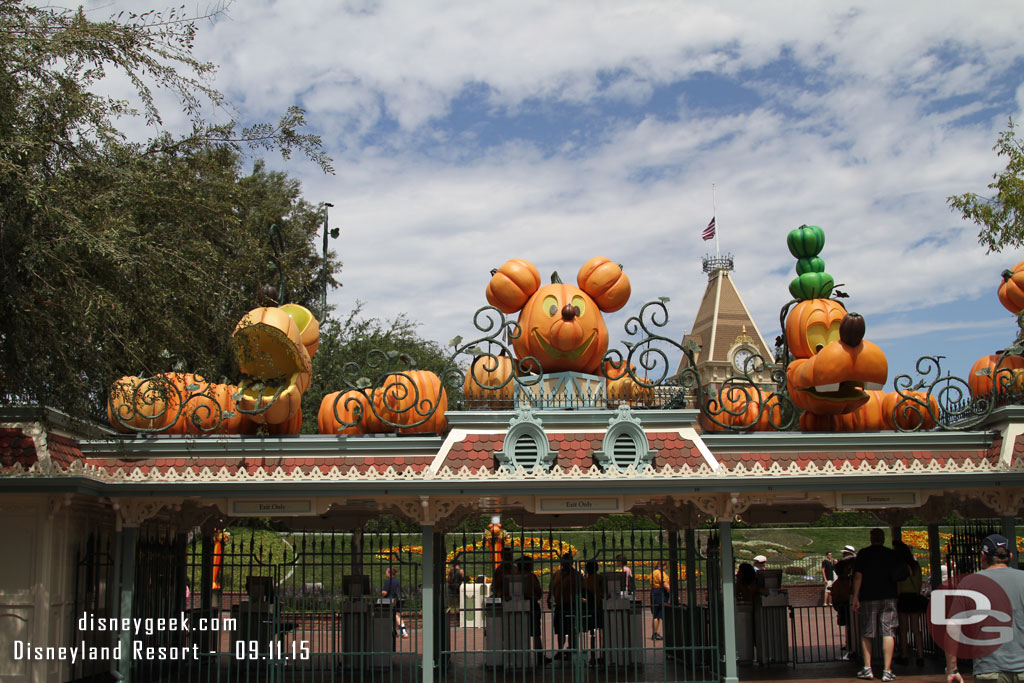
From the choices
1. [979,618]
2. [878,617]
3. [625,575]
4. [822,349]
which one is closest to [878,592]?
[878,617]

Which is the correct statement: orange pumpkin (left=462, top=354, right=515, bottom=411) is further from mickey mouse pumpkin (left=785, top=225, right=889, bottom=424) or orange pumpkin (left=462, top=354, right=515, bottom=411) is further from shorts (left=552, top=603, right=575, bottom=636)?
mickey mouse pumpkin (left=785, top=225, right=889, bottom=424)

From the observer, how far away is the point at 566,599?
1550cm

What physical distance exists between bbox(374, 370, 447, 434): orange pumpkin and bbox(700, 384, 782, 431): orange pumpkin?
146 inches

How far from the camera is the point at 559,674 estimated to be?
14008 millimetres

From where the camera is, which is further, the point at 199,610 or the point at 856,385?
the point at 199,610

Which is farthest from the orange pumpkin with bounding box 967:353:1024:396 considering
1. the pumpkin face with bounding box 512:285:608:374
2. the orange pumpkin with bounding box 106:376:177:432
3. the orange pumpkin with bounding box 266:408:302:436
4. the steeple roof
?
the steeple roof

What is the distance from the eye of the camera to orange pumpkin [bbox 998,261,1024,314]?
15.0 meters

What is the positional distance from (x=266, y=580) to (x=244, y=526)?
2114cm

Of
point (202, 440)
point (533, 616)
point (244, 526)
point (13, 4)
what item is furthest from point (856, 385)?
point (244, 526)

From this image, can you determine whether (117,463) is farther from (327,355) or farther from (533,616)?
(327,355)

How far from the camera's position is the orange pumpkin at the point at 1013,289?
590 inches

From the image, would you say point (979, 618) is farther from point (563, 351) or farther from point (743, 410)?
point (563, 351)

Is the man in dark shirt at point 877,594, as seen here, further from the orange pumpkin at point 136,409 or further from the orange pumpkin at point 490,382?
the orange pumpkin at point 136,409

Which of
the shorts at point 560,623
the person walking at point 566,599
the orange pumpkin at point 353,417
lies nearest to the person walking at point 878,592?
the person walking at point 566,599
